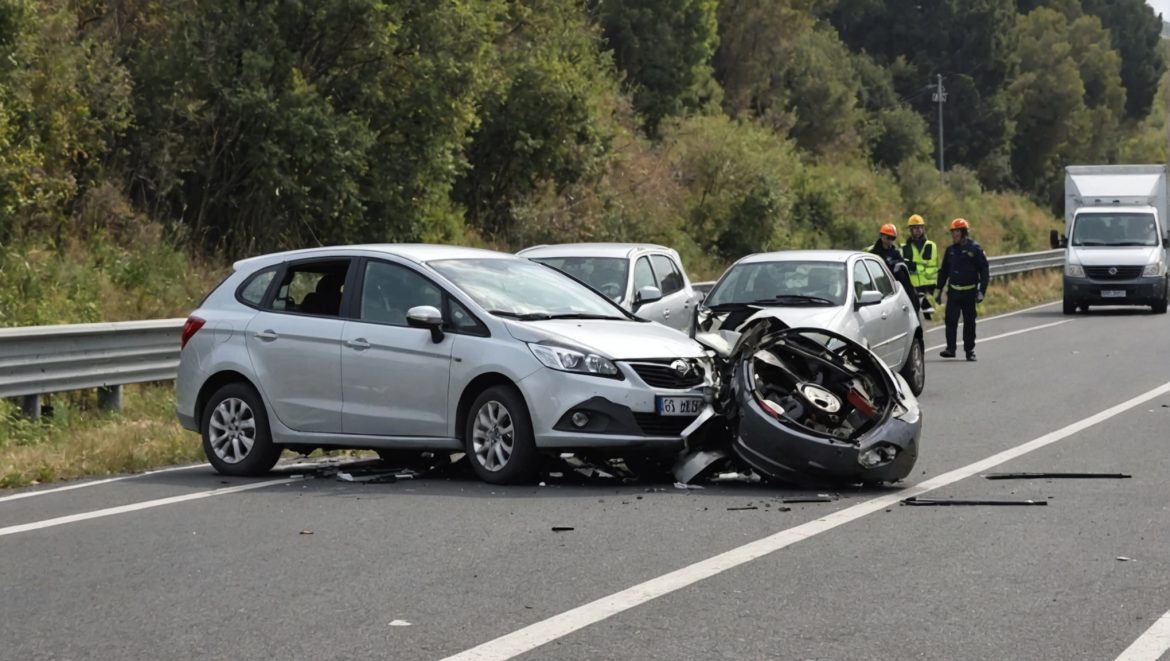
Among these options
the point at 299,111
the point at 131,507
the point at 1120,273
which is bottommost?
the point at 1120,273

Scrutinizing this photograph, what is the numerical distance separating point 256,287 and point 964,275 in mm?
11513

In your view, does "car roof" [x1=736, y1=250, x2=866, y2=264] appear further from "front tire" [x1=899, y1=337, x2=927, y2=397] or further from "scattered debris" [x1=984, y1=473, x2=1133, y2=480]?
"scattered debris" [x1=984, y1=473, x2=1133, y2=480]

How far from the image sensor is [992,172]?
85.2m

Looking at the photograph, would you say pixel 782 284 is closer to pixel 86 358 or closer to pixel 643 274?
pixel 643 274

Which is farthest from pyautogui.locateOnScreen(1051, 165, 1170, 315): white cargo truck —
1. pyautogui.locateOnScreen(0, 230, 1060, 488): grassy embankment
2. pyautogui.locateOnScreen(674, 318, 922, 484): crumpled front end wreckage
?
pyautogui.locateOnScreen(674, 318, 922, 484): crumpled front end wreckage

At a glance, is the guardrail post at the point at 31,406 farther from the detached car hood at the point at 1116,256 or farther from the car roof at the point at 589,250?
A: the detached car hood at the point at 1116,256

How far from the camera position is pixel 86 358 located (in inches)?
581

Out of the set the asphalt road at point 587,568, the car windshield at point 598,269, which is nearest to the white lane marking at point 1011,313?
the car windshield at point 598,269

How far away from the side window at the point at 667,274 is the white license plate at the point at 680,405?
22.9 ft

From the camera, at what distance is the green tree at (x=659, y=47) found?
49312 mm

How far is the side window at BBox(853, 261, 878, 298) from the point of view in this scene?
17500mm

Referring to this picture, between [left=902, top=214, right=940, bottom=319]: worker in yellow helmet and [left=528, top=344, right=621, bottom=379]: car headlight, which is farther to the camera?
[left=902, top=214, right=940, bottom=319]: worker in yellow helmet

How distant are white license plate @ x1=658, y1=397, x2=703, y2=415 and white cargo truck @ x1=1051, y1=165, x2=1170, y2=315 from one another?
23284 millimetres

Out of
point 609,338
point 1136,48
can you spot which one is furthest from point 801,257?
point 1136,48
